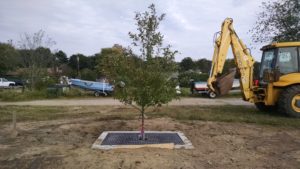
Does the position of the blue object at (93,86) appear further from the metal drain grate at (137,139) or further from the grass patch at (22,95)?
the metal drain grate at (137,139)

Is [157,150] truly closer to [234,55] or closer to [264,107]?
[264,107]

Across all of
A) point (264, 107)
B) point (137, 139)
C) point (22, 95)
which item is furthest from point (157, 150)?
point (22, 95)

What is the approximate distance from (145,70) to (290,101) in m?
7.26

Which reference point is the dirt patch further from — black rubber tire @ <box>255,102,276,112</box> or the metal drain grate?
black rubber tire @ <box>255,102,276,112</box>

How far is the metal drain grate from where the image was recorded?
9.42 m

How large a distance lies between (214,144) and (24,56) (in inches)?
1168

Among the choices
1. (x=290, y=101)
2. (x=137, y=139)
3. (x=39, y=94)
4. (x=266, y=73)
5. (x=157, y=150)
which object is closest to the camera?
(x=157, y=150)

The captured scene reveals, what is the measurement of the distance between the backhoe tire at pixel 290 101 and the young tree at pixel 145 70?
6507mm

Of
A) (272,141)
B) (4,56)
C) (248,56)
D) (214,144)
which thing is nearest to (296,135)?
(272,141)

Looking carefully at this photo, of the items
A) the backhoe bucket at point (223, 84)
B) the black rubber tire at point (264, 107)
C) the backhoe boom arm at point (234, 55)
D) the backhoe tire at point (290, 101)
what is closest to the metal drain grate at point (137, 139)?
the backhoe tire at point (290, 101)

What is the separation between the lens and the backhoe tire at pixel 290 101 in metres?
14.6

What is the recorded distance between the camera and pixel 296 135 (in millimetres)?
10797

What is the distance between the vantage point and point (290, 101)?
48.0 feet

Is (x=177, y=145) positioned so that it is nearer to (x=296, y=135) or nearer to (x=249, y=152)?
(x=249, y=152)
